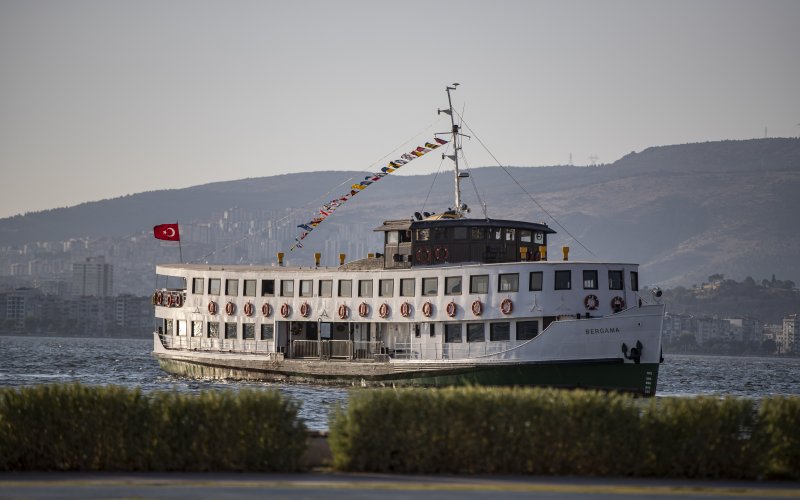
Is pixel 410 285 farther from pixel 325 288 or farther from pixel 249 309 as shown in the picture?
pixel 249 309

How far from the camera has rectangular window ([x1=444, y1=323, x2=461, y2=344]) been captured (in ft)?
165

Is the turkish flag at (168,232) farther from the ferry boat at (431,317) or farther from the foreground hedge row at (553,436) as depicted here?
the foreground hedge row at (553,436)

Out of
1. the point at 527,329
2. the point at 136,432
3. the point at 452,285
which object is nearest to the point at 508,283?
the point at 527,329

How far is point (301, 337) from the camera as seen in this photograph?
57750 millimetres

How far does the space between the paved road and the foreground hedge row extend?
406 mm

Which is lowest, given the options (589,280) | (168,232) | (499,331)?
(499,331)

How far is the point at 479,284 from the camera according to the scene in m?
49.2

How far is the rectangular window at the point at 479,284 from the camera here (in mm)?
49000

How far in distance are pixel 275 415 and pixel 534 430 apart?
4.25 metres

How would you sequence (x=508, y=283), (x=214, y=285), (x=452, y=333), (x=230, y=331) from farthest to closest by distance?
(x=214, y=285)
(x=230, y=331)
(x=452, y=333)
(x=508, y=283)

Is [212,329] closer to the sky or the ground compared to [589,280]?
closer to the ground

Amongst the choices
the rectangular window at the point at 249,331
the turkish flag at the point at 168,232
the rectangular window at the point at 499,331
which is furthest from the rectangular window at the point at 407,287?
the turkish flag at the point at 168,232

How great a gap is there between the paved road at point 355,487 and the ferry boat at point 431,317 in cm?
2302

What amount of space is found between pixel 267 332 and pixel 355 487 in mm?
39164
